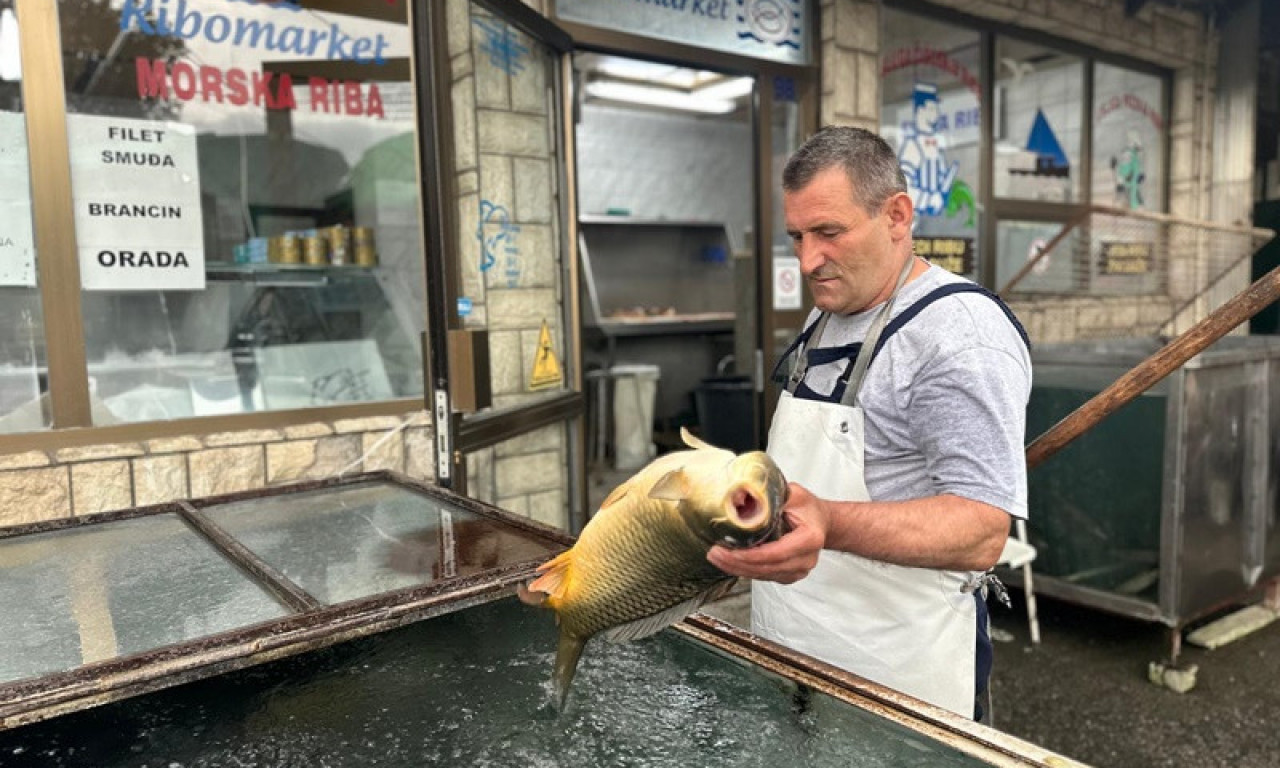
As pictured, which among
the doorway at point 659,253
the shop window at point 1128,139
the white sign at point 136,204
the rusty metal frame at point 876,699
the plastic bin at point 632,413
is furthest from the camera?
the doorway at point 659,253

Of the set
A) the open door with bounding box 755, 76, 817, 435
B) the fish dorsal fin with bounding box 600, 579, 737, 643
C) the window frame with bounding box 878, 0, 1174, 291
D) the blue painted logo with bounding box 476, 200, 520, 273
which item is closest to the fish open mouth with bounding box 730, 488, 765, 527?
the fish dorsal fin with bounding box 600, 579, 737, 643

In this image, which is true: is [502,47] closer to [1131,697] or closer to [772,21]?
[772,21]

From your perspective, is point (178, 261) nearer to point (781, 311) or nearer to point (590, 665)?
point (590, 665)

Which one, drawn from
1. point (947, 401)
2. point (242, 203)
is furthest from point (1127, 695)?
point (242, 203)

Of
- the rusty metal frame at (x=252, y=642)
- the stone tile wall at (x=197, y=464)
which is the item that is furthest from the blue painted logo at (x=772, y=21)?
the rusty metal frame at (x=252, y=642)

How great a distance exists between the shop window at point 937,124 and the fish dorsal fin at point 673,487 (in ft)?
16.9

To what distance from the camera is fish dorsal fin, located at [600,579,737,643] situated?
53.1 inches

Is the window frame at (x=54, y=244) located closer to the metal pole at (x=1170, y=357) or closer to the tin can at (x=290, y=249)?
the tin can at (x=290, y=249)

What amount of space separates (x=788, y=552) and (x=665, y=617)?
0.85ft

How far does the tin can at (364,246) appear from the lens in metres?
4.13

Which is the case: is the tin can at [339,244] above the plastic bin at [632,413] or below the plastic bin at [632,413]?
above

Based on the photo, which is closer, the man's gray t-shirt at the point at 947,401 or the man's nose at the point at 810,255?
the man's gray t-shirt at the point at 947,401

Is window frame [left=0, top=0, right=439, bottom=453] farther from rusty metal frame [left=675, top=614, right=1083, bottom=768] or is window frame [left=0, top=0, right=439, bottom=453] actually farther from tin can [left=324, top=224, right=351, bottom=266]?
rusty metal frame [left=675, top=614, right=1083, bottom=768]

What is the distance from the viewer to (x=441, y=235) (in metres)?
2.87
